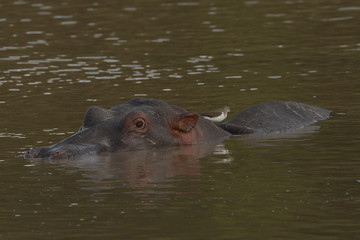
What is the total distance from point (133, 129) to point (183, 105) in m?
3.92

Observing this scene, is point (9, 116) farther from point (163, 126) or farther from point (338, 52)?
point (338, 52)

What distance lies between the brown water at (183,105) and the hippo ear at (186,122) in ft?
1.09

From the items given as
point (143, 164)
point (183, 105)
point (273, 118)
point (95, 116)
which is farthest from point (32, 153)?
point (183, 105)

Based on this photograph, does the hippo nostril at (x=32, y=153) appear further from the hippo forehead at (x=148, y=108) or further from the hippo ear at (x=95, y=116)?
the hippo forehead at (x=148, y=108)

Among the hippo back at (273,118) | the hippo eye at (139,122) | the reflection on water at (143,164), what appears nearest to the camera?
the reflection on water at (143,164)

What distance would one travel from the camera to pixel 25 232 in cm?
1248

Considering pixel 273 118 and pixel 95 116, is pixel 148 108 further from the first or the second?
pixel 273 118

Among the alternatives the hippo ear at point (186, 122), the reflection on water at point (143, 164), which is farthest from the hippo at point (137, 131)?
the reflection on water at point (143, 164)

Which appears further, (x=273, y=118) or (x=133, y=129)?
(x=273, y=118)

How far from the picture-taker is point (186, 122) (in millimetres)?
17547

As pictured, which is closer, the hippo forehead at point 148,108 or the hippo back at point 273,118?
the hippo forehead at point 148,108

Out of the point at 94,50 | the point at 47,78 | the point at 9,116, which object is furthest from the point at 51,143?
the point at 94,50

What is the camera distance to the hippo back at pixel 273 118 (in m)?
18.8

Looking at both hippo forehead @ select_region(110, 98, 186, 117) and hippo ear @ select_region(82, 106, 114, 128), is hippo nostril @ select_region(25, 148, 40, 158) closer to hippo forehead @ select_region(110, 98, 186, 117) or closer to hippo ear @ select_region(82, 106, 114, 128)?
hippo ear @ select_region(82, 106, 114, 128)
